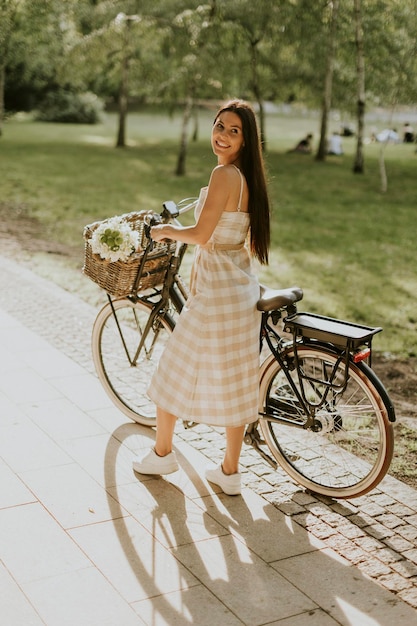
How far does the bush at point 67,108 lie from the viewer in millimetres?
39344

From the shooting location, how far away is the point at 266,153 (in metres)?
16.8

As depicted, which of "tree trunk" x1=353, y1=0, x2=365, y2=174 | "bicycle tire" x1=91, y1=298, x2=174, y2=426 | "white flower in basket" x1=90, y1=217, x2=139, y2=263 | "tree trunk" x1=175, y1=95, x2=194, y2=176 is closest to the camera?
"white flower in basket" x1=90, y1=217, x2=139, y2=263

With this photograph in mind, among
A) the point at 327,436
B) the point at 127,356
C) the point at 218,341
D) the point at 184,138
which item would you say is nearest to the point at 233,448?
the point at 218,341

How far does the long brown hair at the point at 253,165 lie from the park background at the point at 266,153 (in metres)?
2.21

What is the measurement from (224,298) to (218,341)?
9.2 inches

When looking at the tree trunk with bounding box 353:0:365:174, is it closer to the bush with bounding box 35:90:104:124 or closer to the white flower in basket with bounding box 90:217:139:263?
the white flower in basket with bounding box 90:217:139:263

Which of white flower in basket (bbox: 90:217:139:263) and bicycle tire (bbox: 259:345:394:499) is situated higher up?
white flower in basket (bbox: 90:217:139:263)

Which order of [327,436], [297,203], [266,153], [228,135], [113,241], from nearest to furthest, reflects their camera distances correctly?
[228,135], [113,241], [327,436], [266,153], [297,203]

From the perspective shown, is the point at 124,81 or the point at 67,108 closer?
the point at 124,81

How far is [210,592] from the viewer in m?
3.57

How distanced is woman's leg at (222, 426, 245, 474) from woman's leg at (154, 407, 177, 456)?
0.33 m

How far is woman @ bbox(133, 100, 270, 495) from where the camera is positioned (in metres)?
4.14

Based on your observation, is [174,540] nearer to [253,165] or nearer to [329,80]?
[253,165]

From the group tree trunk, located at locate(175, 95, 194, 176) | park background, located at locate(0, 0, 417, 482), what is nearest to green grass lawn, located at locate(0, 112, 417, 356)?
park background, located at locate(0, 0, 417, 482)
